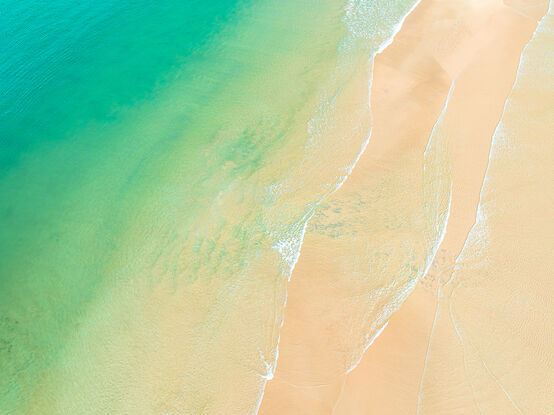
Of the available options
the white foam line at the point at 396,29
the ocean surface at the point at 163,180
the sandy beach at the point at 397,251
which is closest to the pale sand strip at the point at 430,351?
the sandy beach at the point at 397,251

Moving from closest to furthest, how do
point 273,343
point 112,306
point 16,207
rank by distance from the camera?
point 273,343 < point 112,306 < point 16,207

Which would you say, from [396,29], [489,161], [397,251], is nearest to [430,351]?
[397,251]

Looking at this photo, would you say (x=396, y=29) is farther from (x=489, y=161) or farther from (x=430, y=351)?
(x=430, y=351)

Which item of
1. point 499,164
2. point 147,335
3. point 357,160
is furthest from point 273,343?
point 499,164

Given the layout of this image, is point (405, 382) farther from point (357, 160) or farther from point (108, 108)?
point (108, 108)

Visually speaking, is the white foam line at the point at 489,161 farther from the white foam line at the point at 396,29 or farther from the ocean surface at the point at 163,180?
the white foam line at the point at 396,29

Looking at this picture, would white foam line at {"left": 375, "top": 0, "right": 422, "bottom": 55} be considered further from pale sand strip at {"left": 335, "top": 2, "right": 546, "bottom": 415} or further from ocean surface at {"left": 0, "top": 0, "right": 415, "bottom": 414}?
pale sand strip at {"left": 335, "top": 2, "right": 546, "bottom": 415}
